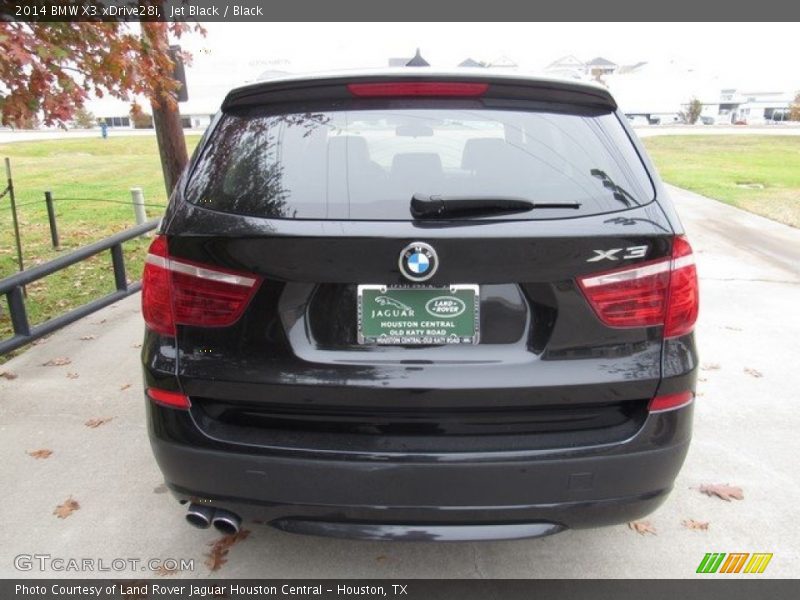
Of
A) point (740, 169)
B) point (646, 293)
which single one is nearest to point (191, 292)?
point (646, 293)

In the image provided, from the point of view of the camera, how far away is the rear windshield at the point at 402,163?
2037 millimetres

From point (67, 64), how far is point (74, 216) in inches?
321

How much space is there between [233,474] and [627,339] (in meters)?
1.31

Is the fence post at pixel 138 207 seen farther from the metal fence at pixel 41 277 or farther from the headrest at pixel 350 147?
the headrest at pixel 350 147

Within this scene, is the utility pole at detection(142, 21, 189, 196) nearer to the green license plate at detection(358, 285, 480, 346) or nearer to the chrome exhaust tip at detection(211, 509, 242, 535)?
the chrome exhaust tip at detection(211, 509, 242, 535)

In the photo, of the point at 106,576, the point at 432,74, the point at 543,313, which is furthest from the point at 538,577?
the point at 432,74

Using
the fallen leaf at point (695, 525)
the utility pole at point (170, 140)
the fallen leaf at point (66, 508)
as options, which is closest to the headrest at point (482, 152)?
the fallen leaf at point (695, 525)

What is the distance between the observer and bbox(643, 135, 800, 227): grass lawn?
13.1 meters

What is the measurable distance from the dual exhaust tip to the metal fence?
11.6 feet

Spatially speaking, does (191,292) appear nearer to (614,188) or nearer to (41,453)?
(614,188)

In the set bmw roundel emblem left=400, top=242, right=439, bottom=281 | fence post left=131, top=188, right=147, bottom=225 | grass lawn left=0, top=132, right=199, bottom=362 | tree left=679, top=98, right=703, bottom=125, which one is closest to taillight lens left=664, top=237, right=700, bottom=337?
bmw roundel emblem left=400, top=242, right=439, bottom=281

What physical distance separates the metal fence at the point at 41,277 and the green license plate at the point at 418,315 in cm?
403

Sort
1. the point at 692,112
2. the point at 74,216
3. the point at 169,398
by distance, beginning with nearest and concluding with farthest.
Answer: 1. the point at 169,398
2. the point at 74,216
3. the point at 692,112

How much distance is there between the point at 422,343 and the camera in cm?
197
